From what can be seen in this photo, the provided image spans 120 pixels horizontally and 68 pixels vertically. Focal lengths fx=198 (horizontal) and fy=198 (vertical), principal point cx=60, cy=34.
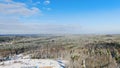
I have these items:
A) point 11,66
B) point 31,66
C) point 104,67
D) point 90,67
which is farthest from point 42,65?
point 104,67

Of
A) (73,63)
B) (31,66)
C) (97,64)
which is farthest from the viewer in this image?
(97,64)

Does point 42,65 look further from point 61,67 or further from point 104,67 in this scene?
point 104,67

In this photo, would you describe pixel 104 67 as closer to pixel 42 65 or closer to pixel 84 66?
pixel 84 66

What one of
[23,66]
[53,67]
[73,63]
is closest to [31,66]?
[23,66]

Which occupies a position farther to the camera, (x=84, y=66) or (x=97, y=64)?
(x=97, y=64)

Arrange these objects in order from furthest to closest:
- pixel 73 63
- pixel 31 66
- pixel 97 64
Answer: pixel 97 64 → pixel 31 66 → pixel 73 63

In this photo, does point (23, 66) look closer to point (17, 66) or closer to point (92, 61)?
point (17, 66)

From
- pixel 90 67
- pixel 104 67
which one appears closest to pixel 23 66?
pixel 90 67

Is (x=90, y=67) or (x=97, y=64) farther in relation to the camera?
(x=97, y=64)
